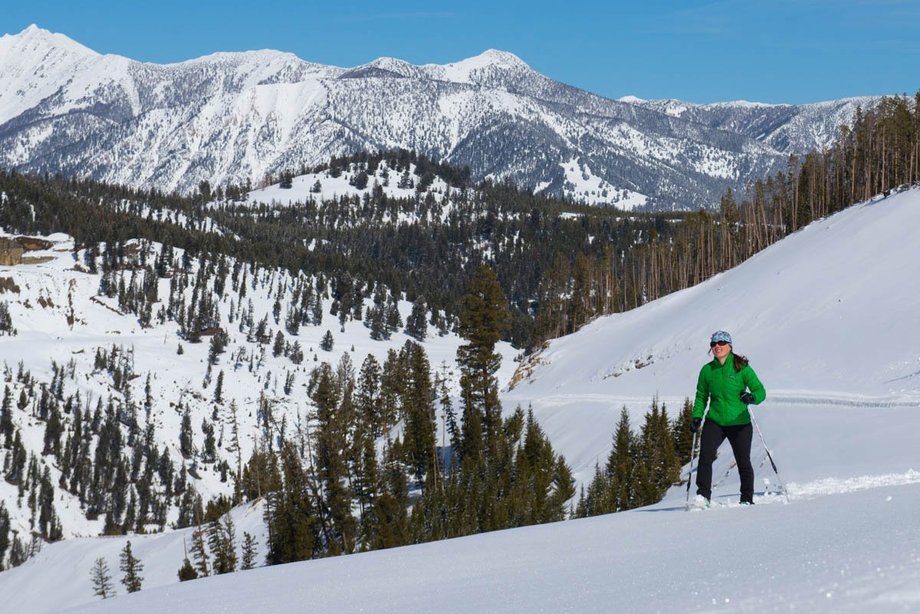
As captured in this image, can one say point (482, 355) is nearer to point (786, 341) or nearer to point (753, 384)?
point (786, 341)

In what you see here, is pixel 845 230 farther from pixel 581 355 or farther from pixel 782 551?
pixel 782 551

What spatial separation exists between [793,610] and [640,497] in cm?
3753

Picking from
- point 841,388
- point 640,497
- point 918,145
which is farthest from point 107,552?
point 918,145

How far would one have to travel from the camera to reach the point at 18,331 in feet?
611

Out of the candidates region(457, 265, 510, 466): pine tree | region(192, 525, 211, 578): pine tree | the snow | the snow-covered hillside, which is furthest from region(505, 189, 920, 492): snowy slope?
the snow-covered hillside

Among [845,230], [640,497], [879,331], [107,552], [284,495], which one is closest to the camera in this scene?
[640,497]

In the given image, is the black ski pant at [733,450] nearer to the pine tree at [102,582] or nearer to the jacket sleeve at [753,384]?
the jacket sleeve at [753,384]

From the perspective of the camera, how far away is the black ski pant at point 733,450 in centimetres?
1311

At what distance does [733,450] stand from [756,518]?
2873 mm

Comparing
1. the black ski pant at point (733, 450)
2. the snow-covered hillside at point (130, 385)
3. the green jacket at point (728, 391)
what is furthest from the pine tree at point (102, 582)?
the green jacket at point (728, 391)

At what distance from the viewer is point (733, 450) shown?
13297 mm

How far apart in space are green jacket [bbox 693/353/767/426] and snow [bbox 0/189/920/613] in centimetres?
158

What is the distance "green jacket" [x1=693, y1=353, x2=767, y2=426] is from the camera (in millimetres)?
13062

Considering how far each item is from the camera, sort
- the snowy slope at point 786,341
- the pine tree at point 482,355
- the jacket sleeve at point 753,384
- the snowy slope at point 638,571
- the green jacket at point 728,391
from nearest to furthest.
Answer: the snowy slope at point 638,571 < the jacket sleeve at point 753,384 < the green jacket at point 728,391 < the snowy slope at point 786,341 < the pine tree at point 482,355
